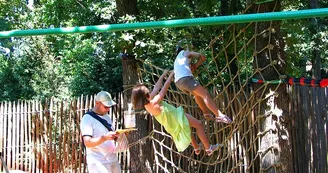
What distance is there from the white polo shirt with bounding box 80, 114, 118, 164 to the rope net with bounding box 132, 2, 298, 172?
4.71ft

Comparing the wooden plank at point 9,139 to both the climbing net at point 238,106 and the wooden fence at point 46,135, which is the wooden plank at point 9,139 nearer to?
the wooden fence at point 46,135

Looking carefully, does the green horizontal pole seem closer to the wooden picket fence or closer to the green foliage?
the green foliage

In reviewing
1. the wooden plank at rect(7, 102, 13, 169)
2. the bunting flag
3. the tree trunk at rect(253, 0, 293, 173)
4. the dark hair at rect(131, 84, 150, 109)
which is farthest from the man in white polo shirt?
the wooden plank at rect(7, 102, 13, 169)

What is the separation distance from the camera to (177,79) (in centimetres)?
290

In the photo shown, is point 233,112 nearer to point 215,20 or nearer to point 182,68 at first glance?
point 182,68

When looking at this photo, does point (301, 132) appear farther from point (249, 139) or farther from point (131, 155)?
point (131, 155)

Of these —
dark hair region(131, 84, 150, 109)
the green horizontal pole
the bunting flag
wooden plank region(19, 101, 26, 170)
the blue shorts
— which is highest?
the green horizontal pole

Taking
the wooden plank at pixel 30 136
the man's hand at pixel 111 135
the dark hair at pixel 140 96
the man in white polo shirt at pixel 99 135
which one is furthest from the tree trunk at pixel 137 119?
the dark hair at pixel 140 96

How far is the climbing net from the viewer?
4352mm

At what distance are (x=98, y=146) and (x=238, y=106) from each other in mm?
2147

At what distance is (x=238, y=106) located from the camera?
495 cm

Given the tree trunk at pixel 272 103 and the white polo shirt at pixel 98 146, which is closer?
the white polo shirt at pixel 98 146

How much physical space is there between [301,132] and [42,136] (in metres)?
3.60

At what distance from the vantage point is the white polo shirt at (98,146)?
320 cm
